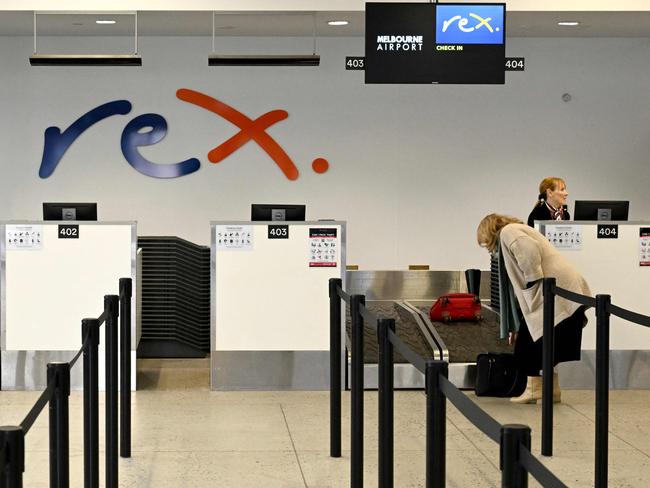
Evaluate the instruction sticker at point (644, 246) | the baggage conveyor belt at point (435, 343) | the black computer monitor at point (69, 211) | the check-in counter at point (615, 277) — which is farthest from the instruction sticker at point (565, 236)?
the black computer monitor at point (69, 211)

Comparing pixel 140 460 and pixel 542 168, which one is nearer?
pixel 140 460

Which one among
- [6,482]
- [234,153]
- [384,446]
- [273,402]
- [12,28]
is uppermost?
[12,28]

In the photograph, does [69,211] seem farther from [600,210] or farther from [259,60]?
[600,210]

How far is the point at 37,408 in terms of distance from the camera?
3020mm

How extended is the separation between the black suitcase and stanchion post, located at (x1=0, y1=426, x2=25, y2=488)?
5.32 metres

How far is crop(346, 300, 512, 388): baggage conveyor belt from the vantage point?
8.04 m

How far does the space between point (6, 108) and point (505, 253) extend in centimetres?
682

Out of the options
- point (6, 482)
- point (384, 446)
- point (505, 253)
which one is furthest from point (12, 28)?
point (6, 482)

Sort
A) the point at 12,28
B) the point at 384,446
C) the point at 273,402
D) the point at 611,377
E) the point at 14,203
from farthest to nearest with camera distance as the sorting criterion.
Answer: the point at 14,203 → the point at 12,28 → the point at 611,377 → the point at 273,402 → the point at 384,446

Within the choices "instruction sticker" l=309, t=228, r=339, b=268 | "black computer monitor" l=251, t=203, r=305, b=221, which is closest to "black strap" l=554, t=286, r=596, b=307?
"instruction sticker" l=309, t=228, r=339, b=268

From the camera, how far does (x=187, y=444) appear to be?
20.9 feet

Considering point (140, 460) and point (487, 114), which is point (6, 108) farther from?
point (140, 460)

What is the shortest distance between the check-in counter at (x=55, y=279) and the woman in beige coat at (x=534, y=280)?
2541 mm

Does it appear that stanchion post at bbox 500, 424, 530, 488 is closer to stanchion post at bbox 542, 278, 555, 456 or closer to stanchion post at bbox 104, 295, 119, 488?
stanchion post at bbox 104, 295, 119, 488
